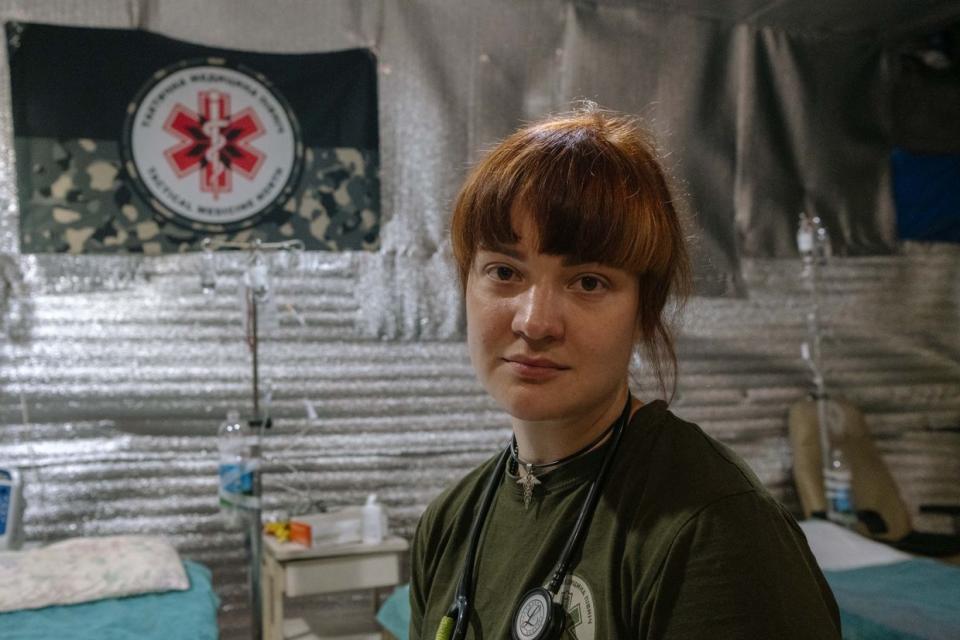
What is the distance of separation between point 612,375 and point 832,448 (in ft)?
10.9

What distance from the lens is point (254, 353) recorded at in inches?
121

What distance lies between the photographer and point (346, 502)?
351cm

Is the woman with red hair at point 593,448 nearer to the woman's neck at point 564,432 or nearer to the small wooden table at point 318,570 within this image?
the woman's neck at point 564,432

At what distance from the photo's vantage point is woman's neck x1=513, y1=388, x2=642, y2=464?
1067mm

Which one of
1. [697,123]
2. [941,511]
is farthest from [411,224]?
[941,511]

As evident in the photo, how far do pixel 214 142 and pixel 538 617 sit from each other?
2817mm

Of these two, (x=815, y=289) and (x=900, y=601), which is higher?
(x=815, y=289)

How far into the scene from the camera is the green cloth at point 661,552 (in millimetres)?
808

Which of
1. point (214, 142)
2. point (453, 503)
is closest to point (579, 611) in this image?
point (453, 503)

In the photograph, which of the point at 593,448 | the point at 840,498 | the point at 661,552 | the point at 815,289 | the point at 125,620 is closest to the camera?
the point at 661,552

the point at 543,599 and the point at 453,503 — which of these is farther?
the point at 453,503

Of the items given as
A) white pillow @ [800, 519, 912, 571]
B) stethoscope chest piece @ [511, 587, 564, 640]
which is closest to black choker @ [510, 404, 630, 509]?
stethoscope chest piece @ [511, 587, 564, 640]

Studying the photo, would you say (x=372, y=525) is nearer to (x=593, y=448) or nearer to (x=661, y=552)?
(x=593, y=448)

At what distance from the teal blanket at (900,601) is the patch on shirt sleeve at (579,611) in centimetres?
179
